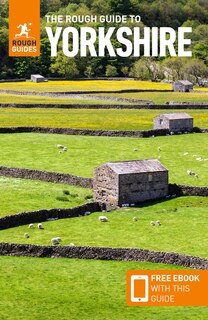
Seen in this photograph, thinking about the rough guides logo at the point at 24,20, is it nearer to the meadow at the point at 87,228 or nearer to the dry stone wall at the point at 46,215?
the meadow at the point at 87,228

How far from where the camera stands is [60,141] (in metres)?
101

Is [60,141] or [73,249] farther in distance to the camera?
[60,141]

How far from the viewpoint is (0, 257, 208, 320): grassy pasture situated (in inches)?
1658

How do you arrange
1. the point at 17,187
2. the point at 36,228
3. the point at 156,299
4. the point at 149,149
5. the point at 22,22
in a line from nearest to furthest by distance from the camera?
the point at 156,299, the point at 36,228, the point at 17,187, the point at 149,149, the point at 22,22

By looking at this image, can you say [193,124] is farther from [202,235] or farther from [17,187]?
[202,235]

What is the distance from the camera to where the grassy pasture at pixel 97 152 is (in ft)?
268

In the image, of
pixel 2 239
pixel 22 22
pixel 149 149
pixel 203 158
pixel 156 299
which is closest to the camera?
pixel 156 299

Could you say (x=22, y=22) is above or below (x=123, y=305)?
above

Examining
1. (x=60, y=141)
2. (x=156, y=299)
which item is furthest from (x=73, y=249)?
(x=60, y=141)

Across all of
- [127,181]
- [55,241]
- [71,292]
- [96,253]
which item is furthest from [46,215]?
[71,292]

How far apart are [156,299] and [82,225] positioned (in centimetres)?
2230

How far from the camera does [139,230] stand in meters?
59.8

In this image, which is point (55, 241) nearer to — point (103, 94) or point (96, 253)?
point (96, 253)

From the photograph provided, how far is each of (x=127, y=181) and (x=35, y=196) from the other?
730 centimetres
